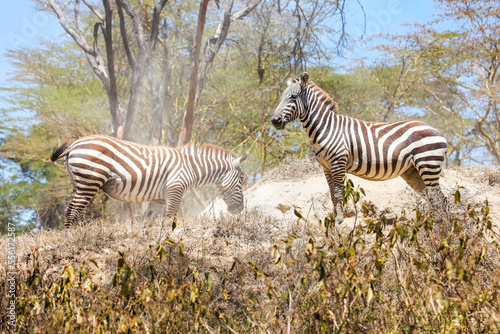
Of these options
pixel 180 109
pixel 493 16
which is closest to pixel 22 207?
pixel 180 109

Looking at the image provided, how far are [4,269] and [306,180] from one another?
5992 mm

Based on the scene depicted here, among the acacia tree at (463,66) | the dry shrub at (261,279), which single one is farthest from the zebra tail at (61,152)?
the acacia tree at (463,66)

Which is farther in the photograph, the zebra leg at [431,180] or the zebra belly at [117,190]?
the zebra belly at [117,190]

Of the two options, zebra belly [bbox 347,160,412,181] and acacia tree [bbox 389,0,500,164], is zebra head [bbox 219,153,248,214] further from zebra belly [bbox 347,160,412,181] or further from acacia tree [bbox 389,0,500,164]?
acacia tree [bbox 389,0,500,164]

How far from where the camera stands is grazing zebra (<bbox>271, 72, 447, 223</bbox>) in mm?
5637

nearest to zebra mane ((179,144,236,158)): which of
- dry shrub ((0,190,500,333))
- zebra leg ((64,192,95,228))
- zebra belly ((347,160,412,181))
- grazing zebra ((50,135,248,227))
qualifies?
grazing zebra ((50,135,248,227))

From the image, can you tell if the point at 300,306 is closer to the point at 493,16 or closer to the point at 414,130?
the point at 414,130

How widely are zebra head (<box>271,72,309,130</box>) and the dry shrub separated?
1415mm

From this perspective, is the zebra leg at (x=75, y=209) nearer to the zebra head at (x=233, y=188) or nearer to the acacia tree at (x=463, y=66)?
the zebra head at (x=233, y=188)

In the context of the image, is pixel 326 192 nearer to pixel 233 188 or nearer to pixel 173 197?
pixel 233 188

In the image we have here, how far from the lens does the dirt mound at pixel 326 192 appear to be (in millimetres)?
6766

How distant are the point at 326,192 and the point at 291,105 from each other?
7.82ft

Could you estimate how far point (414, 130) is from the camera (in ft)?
19.1

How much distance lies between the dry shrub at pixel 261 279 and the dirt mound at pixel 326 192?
1020mm
